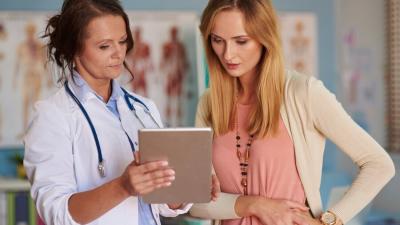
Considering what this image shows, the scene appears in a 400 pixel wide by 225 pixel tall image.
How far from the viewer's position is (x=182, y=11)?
395 centimetres

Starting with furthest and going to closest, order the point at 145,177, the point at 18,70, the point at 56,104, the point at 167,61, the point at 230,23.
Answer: the point at 167,61 < the point at 18,70 < the point at 230,23 < the point at 56,104 < the point at 145,177

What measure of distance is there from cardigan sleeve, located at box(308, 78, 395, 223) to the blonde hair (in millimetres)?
110

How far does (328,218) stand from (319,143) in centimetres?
22

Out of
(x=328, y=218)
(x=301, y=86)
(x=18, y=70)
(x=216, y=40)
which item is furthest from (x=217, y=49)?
(x=18, y=70)

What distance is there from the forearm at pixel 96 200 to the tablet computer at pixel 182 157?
0.28ft

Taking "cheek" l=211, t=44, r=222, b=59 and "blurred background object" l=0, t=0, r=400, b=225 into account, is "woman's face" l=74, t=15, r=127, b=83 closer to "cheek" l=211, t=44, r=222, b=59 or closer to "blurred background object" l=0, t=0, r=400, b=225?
"cheek" l=211, t=44, r=222, b=59

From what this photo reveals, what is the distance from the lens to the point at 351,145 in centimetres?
168

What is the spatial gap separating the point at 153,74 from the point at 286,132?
2344 mm

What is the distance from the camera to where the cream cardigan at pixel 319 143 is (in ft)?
5.42

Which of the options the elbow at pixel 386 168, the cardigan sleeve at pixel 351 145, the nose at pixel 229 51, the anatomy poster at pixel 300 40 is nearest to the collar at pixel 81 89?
the nose at pixel 229 51

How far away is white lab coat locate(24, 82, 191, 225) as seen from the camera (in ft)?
4.58

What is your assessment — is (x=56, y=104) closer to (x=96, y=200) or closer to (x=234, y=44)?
(x=96, y=200)

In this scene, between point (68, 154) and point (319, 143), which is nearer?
point (68, 154)

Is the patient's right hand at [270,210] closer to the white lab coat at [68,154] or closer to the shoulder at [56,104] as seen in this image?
the white lab coat at [68,154]
